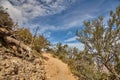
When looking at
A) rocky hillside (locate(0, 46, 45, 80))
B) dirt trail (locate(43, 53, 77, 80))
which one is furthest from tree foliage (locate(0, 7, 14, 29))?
dirt trail (locate(43, 53, 77, 80))

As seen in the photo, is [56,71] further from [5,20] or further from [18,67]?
[5,20]

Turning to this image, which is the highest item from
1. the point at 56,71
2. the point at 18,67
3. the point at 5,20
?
the point at 5,20

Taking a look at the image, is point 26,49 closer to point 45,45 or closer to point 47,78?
point 47,78

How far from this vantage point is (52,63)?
48.8 feet

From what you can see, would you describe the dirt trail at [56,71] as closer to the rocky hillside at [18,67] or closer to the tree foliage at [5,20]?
the rocky hillside at [18,67]

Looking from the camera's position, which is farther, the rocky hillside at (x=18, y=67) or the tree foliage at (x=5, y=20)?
A: the tree foliage at (x=5, y=20)

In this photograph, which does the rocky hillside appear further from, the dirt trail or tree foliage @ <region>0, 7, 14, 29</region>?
tree foliage @ <region>0, 7, 14, 29</region>

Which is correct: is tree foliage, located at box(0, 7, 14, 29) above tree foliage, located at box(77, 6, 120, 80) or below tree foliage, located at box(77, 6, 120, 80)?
above

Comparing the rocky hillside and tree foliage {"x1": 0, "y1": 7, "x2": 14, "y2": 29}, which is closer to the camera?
the rocky hillside

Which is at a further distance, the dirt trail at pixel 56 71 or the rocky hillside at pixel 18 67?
the dirt trail at pixel 56 71

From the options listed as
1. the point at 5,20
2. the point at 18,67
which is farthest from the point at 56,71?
the point at 5,20

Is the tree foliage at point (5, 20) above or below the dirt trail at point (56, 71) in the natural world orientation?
above

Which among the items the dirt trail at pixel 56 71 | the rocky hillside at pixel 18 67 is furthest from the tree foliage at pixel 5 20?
the dirt trail at pixel 56 71

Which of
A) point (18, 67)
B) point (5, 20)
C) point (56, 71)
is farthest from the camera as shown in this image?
point (56, 71)
